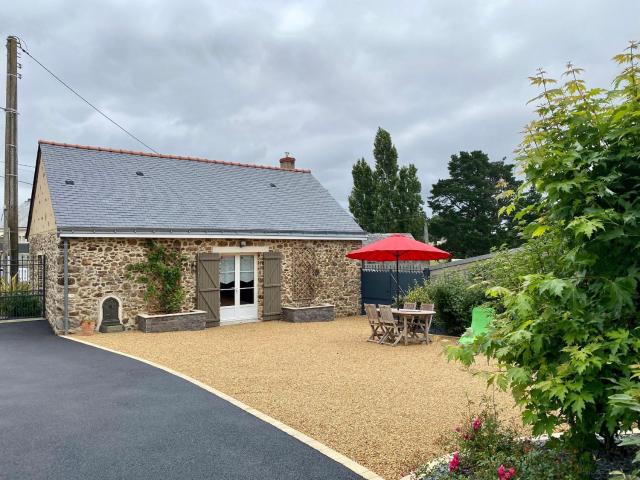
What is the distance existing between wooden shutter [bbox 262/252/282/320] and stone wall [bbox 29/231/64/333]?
5.43m

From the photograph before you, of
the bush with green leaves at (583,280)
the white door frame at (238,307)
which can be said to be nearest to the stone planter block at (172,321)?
the white door frame at (238,307)

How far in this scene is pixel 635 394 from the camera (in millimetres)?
2158

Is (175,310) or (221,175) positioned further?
(221,175)

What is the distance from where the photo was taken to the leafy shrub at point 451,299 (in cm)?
1092

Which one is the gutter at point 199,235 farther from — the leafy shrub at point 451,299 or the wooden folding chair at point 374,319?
the wooden folding chair at point 374,319

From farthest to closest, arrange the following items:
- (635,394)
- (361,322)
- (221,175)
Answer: (221,175) < (361,322) < (635,394)

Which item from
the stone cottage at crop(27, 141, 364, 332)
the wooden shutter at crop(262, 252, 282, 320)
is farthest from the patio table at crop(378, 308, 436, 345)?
the stone cottage at crop(27, 141, 364, 332)

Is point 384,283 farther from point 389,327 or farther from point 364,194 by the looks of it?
point 364,194

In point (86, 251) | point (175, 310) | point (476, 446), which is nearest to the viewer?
point (476, 446)

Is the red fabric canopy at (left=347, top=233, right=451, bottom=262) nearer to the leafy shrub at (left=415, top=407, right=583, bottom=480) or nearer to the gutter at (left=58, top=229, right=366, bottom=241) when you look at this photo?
the gutter at (left=58, top=229, right=366, bottom=241)

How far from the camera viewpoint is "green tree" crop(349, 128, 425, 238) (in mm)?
38500

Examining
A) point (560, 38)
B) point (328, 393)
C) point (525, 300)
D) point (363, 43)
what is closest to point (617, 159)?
point (525, 300)

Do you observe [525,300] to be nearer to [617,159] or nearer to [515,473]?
[617,159]

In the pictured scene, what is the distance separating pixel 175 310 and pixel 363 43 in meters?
8.59
